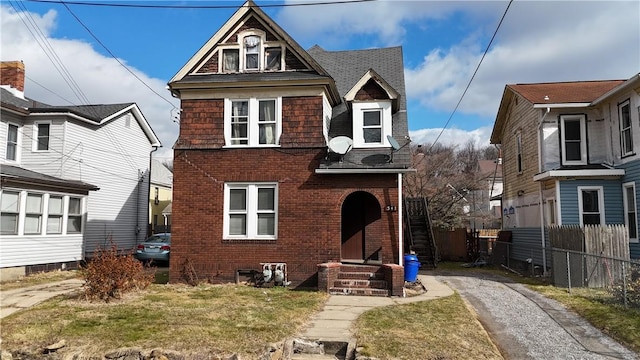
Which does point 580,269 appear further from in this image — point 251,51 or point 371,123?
point 251,51

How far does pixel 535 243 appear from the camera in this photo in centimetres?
1903

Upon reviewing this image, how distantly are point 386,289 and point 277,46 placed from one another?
27.0 feet

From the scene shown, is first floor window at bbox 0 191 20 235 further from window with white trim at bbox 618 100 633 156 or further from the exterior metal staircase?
window with white trim at bbox 618 100 633 156

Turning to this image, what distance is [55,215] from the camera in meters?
17.8

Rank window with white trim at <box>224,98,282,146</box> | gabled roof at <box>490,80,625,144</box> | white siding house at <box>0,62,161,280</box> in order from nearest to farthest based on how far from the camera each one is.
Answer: window with white trim at <box>224,98,282,146</box> < white siding house at <box>0,62,161,280</box> < gabled roof at <box>490,80,625,144</box>

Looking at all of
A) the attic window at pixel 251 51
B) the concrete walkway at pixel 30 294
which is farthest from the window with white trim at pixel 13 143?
the attic window at pixel 251 51

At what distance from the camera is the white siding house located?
16.3 m

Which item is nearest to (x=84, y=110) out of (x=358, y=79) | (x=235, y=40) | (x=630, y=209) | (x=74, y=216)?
(x=74, y=216)

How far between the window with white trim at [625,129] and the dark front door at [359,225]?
29.1 ft

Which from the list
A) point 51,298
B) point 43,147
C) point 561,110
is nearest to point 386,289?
point 51,298

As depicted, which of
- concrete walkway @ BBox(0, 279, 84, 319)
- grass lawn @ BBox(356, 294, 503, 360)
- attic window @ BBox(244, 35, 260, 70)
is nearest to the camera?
grass lawn @ BBox(356, 294, 503, 360)

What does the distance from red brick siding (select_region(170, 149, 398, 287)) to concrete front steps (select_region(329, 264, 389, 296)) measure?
1.83 ft

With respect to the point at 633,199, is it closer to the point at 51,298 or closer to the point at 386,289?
the point at 386,289

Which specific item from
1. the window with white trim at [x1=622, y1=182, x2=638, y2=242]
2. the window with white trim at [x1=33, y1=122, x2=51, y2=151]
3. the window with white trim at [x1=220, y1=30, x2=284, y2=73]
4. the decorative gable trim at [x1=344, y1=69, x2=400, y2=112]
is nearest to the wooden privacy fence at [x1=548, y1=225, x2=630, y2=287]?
the window with white trim at [x1=622, y1=182, x2=638, y2=242]
